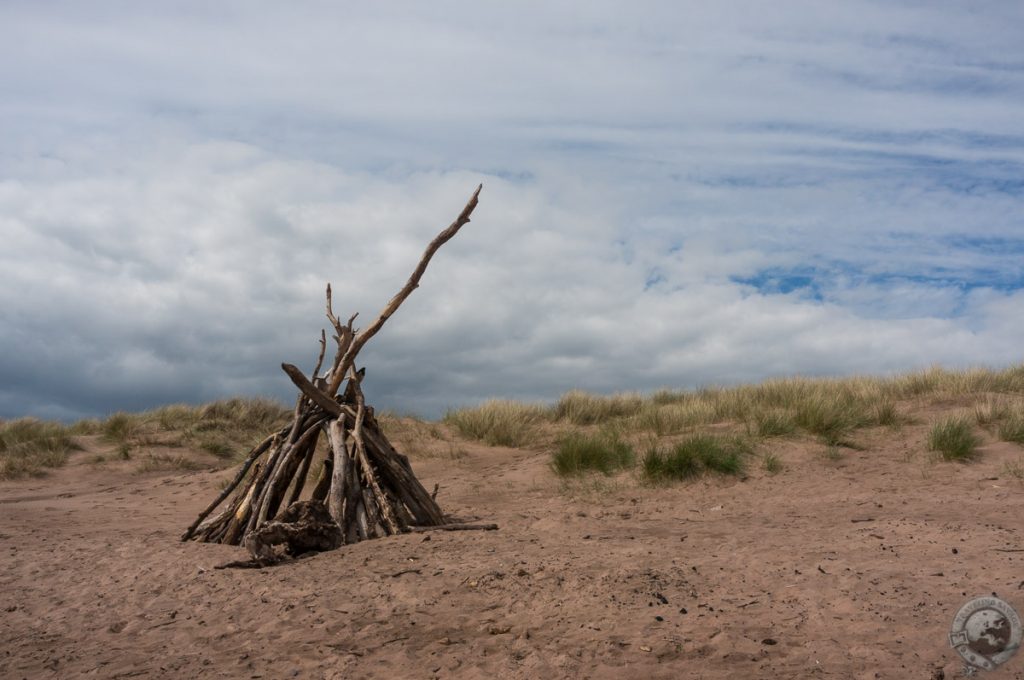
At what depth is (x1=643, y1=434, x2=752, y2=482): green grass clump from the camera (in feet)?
30.2

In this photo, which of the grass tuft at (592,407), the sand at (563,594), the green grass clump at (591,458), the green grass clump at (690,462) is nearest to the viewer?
the sand at (563,594)

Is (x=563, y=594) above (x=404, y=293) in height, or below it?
below

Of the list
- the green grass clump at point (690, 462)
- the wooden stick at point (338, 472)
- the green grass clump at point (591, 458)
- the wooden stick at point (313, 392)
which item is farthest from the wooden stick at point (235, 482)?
the green grass clump at point (690, 462)

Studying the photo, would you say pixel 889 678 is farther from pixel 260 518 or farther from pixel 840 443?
pixel 840 443

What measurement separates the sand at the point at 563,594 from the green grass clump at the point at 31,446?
533cm

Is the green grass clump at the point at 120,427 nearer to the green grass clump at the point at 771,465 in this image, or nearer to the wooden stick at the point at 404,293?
the wooden stick at the point at 404,293

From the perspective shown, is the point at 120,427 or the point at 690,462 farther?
the point at 120,427

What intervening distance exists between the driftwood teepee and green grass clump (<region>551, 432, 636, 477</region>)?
278 cm

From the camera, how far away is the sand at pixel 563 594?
4453 mm

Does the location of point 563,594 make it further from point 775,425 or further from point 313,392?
point 775,425

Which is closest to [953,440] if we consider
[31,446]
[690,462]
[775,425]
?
[775,425]

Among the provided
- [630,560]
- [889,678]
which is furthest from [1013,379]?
[889,678]

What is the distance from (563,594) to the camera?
204 inches

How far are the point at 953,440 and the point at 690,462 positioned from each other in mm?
2976
